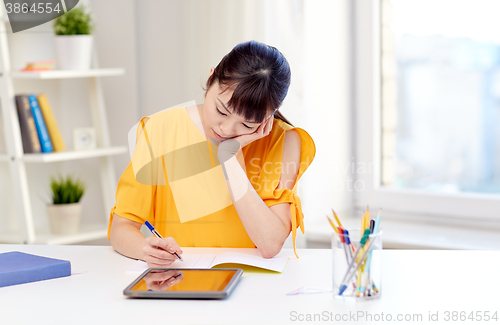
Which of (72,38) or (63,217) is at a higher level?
(72,38)

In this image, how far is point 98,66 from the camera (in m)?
2.68

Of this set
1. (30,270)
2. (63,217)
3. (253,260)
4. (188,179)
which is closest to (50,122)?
(63,217)

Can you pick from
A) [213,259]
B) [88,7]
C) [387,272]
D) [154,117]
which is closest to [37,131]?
[88,7]

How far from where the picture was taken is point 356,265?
0.93m

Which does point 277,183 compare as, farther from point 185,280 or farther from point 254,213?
point 185,280

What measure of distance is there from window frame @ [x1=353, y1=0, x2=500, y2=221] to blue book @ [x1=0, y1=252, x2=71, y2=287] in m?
1.65

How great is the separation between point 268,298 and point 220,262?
225 mm

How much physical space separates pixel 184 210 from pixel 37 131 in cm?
115

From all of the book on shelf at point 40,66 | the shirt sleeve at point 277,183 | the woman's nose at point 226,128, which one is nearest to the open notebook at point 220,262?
the shirt sleeve at point 277,183

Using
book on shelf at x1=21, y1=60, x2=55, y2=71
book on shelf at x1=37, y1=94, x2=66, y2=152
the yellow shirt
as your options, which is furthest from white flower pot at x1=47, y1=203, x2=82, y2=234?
the yellow shirt

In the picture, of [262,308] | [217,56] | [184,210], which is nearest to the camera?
[262,308]

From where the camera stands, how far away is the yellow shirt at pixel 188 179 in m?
1.45

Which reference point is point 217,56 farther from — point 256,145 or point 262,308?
point 262,308

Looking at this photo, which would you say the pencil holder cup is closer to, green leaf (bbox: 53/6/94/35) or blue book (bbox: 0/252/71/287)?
blue book (bbox: 0/252/71/287)
